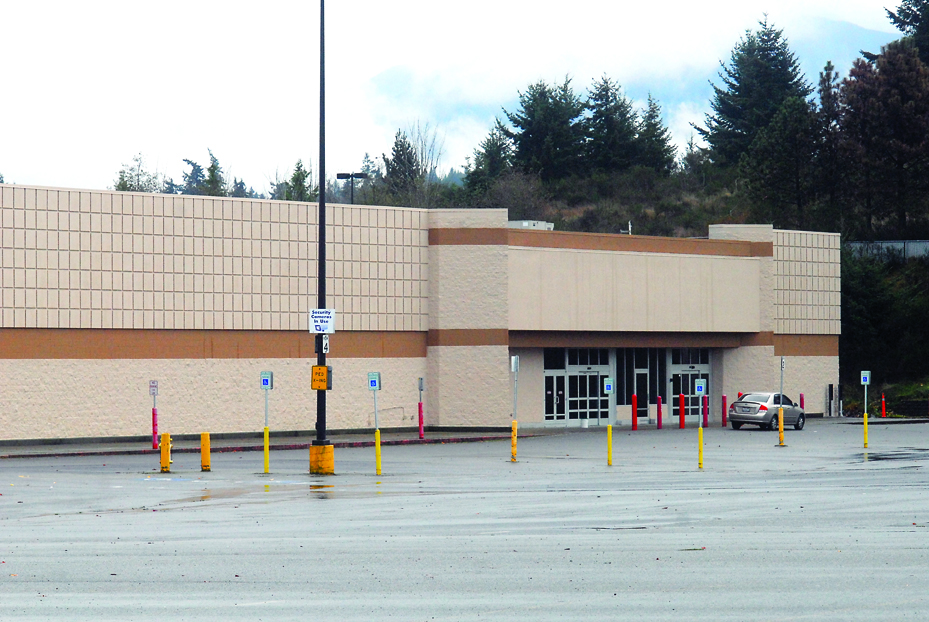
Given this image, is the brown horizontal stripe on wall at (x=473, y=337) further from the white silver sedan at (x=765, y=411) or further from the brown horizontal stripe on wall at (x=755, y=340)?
the brown horizontal stripe on wall at (x=755, y=340)

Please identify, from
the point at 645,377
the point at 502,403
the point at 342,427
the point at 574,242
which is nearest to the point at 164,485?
the point at 342,427

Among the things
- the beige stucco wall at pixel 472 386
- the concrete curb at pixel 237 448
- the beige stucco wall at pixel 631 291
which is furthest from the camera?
the beige stucco wall at pixel 631 291

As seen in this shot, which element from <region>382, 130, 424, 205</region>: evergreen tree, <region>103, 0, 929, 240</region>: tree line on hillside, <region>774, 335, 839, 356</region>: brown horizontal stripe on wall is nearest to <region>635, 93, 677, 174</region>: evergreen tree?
<region>103, 0, 929, 240</region>: tree line on hillside

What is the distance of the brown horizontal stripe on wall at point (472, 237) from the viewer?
44094 mm

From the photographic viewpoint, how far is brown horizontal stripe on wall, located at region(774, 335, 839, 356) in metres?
53.1

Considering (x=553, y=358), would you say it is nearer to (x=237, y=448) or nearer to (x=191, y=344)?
(x=191, y=344)

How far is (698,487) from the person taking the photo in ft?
75.1

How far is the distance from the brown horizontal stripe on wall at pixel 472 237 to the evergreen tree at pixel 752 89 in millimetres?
52849

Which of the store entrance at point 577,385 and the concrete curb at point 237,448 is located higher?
the store entrance at point 577,385

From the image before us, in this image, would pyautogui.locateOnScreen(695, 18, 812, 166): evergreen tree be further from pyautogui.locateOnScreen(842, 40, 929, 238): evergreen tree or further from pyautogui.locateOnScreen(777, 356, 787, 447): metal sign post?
pyautogui.locateOnScreen(777, 356, 787, 447): metal sign post

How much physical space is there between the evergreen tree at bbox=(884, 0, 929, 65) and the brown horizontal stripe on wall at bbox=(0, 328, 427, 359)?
5388 centimetres

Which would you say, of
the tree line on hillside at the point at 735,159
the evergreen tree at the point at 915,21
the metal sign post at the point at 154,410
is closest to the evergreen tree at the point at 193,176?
the tree line on hillside at the point at 735,159

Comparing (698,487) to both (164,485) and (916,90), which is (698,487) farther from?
(916,90)

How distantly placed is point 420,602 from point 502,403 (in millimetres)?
32772
